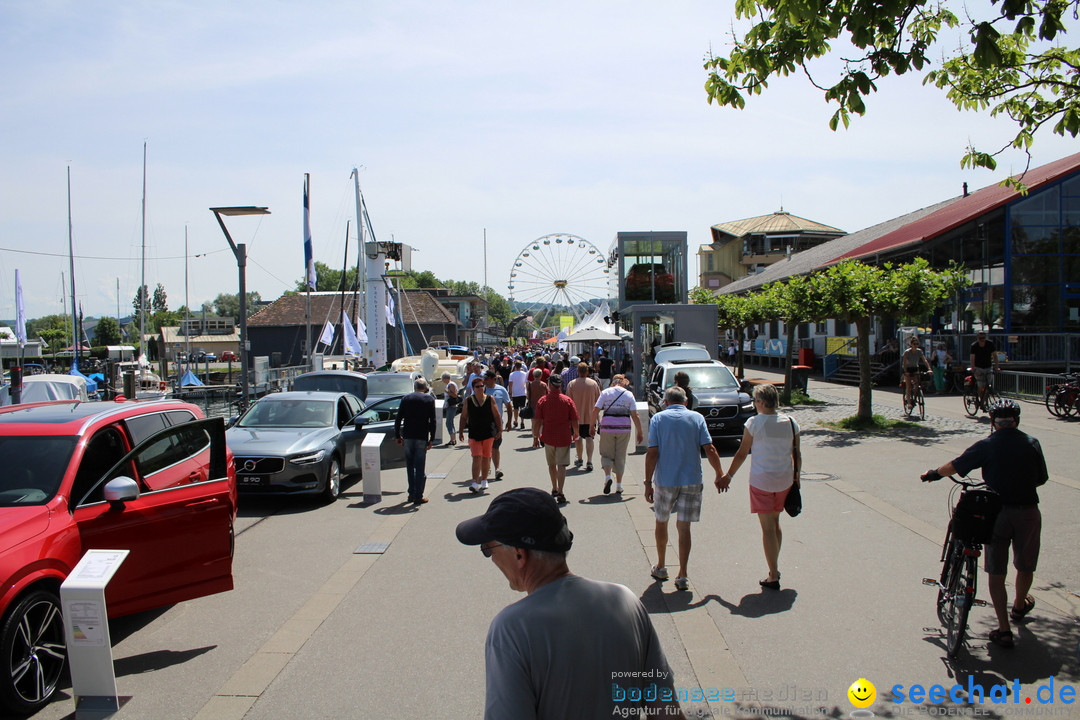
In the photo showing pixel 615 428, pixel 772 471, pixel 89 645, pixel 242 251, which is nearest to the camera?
pixel 89 645

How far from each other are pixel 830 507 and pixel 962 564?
4.70m

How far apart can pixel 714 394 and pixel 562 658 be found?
47.2 ft

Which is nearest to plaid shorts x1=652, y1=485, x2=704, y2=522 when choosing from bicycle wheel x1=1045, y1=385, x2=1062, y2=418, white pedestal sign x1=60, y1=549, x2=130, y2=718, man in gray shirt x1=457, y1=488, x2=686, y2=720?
white pedestal sign x1=60, y1=549, x2=130, y2=718

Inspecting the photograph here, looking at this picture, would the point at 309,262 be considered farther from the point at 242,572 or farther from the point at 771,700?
the point at 771,700

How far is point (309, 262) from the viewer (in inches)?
1172

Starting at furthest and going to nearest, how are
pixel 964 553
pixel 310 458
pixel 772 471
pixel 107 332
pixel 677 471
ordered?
pixel 107 332, pixel 310 458, pixel 677 471, pixel 772 471, pixel 964 553

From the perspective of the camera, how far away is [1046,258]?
2680 cm

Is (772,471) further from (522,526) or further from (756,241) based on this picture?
(756,241)

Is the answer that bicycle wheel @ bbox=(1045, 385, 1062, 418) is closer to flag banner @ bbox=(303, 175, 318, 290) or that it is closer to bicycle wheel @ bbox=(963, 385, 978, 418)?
bicycle wheel @ bbox=(963, 385, 978, 418)

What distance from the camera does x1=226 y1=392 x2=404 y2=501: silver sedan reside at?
1065 cm

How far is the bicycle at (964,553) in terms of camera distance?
5137mm

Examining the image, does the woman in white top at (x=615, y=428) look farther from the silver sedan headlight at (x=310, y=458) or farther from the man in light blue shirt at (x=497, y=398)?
the silver sedan headlight at (x=310, y=458)

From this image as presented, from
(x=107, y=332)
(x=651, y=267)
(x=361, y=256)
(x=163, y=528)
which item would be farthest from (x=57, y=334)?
(x=163, y=528)

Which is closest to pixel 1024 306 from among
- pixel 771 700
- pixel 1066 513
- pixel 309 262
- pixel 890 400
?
pixel 890 400
